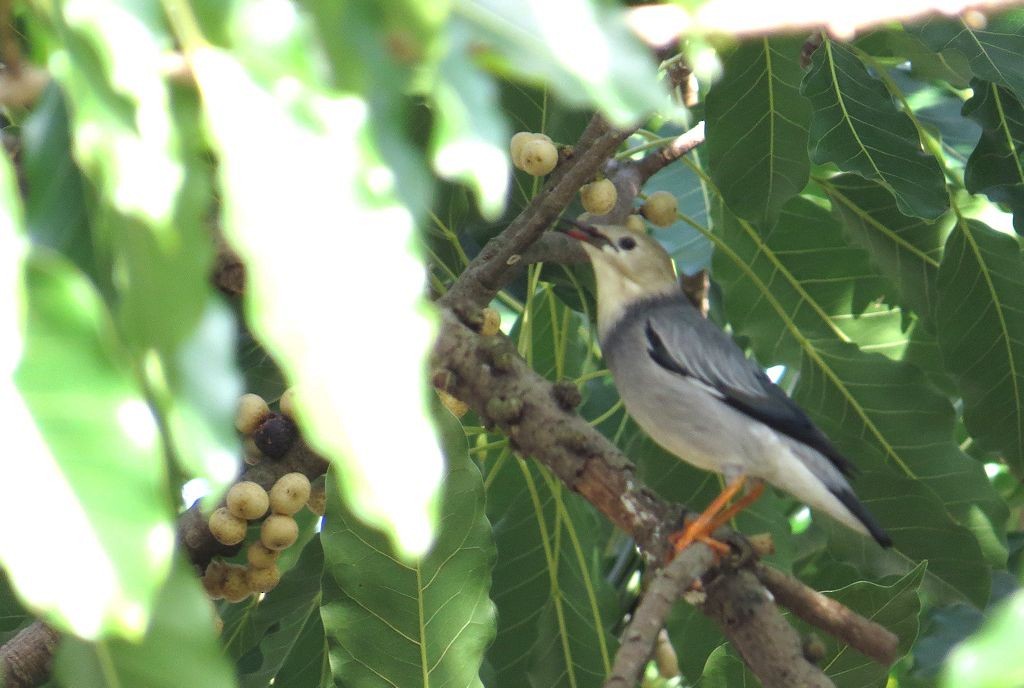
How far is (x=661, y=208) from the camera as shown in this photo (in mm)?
3607

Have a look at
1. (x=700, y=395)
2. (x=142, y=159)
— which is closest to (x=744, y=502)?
(x=700, y=395)

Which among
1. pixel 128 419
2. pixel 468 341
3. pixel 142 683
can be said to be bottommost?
pixel 468 341

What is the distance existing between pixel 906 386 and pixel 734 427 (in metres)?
0.59

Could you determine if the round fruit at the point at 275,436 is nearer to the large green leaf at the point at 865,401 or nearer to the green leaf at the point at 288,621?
the green leaf at the point at 288,621

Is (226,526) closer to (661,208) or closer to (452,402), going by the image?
(452,402)

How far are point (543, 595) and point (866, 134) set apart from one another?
1538 mm

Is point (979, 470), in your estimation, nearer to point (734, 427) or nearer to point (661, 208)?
point (734, 427)

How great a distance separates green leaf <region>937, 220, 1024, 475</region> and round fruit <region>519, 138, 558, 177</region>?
50.3 inches

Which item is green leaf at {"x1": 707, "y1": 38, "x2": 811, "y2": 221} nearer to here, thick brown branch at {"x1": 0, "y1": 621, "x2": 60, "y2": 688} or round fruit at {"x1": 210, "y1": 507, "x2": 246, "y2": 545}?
round fruit at {"x1": 210, "y1": 507, "x2": 246, "y2": 545}

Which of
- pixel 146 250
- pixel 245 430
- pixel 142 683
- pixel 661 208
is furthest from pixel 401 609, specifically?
pixel 661 208

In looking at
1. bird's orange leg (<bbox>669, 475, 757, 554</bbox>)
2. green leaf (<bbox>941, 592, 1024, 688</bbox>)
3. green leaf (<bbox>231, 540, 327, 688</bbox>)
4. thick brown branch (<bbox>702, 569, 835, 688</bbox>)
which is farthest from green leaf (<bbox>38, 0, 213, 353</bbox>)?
green leaf (<bbox>231, 540, 327, 688</bbox>)

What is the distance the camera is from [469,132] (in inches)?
31.0

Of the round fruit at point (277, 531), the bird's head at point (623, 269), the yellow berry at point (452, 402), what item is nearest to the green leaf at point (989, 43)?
the yellow berry at point (452, 402)

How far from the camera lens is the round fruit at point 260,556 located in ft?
8.48
